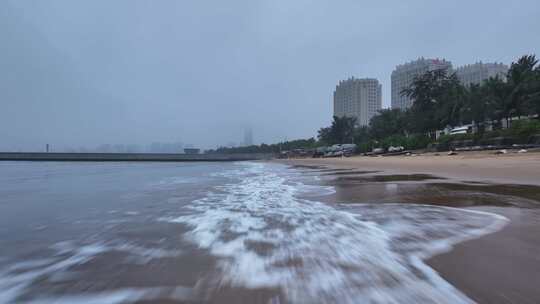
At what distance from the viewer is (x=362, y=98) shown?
13325 centimetres

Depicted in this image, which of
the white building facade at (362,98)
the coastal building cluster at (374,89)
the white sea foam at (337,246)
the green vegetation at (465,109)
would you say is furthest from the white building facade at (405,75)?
the white sea foam at (337,246)

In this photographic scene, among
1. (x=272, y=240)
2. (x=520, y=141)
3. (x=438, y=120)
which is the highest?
(x=438, y=120)

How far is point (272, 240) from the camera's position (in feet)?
12.3

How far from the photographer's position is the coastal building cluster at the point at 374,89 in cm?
10431

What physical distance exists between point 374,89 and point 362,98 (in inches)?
275

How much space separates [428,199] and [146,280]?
5672 millimetres

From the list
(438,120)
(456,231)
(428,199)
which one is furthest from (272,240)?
(438,120)

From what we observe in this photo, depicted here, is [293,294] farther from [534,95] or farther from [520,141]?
[534,95]

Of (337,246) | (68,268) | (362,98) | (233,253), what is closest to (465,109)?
(337,246)

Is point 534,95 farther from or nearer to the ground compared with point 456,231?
farther from the ground

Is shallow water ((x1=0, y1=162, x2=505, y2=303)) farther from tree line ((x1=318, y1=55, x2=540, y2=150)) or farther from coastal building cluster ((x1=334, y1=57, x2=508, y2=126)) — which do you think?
coastal building cluster ((x1=334, y1=57, x2=508, y2=126))

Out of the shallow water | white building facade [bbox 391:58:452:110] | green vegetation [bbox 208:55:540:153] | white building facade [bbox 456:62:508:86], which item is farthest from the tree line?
white building facade [bbox 456:62:508:86]

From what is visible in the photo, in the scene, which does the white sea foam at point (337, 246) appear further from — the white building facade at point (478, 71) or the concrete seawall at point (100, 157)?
the white building facade at point (478, 71)

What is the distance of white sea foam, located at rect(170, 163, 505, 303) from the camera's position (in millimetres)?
2301
